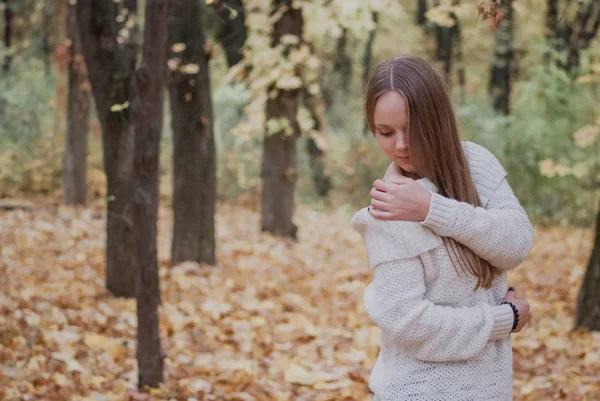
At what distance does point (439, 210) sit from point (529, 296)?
6.44 meters

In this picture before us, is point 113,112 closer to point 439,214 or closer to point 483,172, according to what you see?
point 483,172

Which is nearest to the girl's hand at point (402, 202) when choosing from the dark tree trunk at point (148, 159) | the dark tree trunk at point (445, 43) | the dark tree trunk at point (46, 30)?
the dark tree trunk at point (148, 159)

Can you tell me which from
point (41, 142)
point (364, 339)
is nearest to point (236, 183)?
point (41, 142)

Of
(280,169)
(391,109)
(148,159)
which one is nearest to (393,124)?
(391,109)

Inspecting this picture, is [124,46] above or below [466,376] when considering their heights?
above

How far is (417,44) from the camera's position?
2500 centimetres

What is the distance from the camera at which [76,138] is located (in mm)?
14055

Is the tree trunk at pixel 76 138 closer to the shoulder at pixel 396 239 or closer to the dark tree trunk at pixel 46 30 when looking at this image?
the dark tree trunk at pixel 46 30

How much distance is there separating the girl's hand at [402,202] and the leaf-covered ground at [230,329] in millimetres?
2795

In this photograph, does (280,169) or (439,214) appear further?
(280,169)

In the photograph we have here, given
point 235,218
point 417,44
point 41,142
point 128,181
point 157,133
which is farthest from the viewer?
point 417,44

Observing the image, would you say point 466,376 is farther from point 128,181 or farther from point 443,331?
point 128,181

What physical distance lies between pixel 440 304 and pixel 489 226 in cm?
25

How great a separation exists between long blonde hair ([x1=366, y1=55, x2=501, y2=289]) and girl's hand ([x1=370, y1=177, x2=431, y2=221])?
97 millimetres
